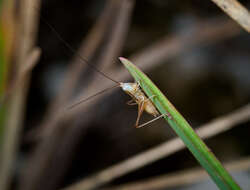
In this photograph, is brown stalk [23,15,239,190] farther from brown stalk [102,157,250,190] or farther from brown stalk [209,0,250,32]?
brown stalk [209,0,250,32]

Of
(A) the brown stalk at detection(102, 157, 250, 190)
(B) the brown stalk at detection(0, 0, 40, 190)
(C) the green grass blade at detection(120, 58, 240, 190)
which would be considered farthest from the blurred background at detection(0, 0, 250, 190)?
(C) the green grass blade at detection(120, 58, 240, 190)

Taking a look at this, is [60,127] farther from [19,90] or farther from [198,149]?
[198,149]

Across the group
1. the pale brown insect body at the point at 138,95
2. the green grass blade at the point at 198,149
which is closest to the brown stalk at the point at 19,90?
the pale brown insect body at the point at 138,95

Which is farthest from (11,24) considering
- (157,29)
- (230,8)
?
(157,29)

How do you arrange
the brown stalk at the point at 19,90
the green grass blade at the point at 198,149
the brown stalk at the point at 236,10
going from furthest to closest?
the brown stalk at the point at 19,90 → the brown stalk at the point at 236,10 → the green grass blade at the point at 198,149

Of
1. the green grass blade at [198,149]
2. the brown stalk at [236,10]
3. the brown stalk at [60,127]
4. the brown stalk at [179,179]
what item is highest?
the brown stalk at [60,127]

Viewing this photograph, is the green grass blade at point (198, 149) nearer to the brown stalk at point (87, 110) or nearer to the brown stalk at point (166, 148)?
the brown stalk at point (166, 148)

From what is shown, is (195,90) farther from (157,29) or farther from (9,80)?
(9,80)

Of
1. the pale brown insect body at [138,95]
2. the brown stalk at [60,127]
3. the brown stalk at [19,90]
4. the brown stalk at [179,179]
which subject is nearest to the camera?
the pale brown insect body at [138,95]

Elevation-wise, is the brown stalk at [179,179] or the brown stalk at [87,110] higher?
the brown stalk at [87,110]
